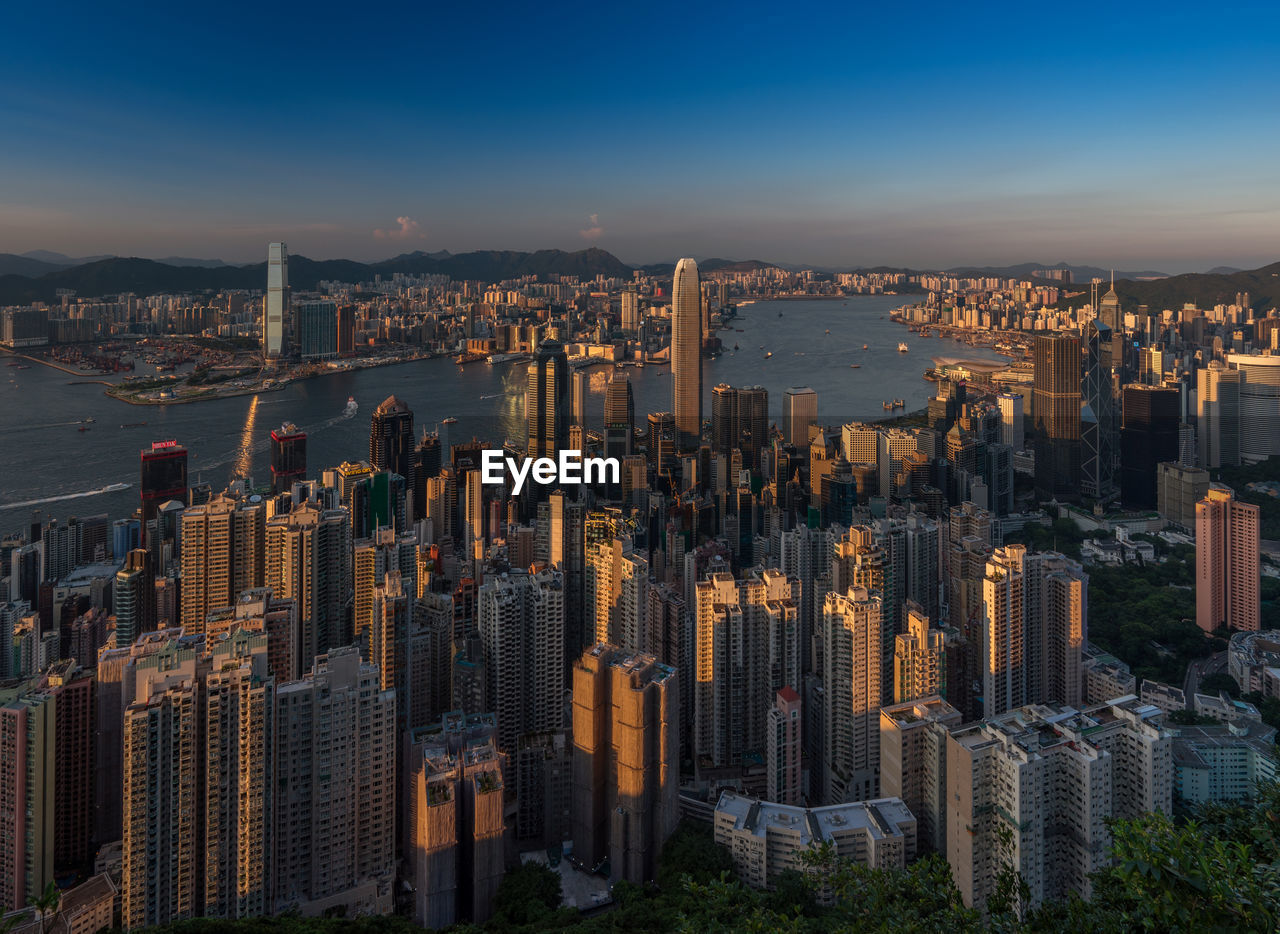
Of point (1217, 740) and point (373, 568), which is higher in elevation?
point (373, 568)

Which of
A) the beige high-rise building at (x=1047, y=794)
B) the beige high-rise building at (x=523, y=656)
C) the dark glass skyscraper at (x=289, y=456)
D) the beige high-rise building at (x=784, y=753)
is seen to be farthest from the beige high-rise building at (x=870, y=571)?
the dark glass skyscraper at (x=289, y=456)

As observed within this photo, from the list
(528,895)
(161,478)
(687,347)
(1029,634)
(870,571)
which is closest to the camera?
(528,895)

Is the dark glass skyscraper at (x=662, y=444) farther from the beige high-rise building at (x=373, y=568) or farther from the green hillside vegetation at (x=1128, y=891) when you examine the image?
the green hillside vegetation at (x=1128, y=891)

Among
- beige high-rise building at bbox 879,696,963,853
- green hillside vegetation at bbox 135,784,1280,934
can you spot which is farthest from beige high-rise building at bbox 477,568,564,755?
green hillside vegetation at bbox 135,784,1280,934

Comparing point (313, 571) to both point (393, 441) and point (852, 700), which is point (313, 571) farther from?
point (393, 441)

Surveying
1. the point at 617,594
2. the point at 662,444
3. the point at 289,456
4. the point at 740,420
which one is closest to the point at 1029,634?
the point at 617,594

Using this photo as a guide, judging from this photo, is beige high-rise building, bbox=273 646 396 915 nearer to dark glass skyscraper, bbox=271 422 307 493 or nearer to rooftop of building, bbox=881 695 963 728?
rooftop of building, bbox=881 695 963 728
